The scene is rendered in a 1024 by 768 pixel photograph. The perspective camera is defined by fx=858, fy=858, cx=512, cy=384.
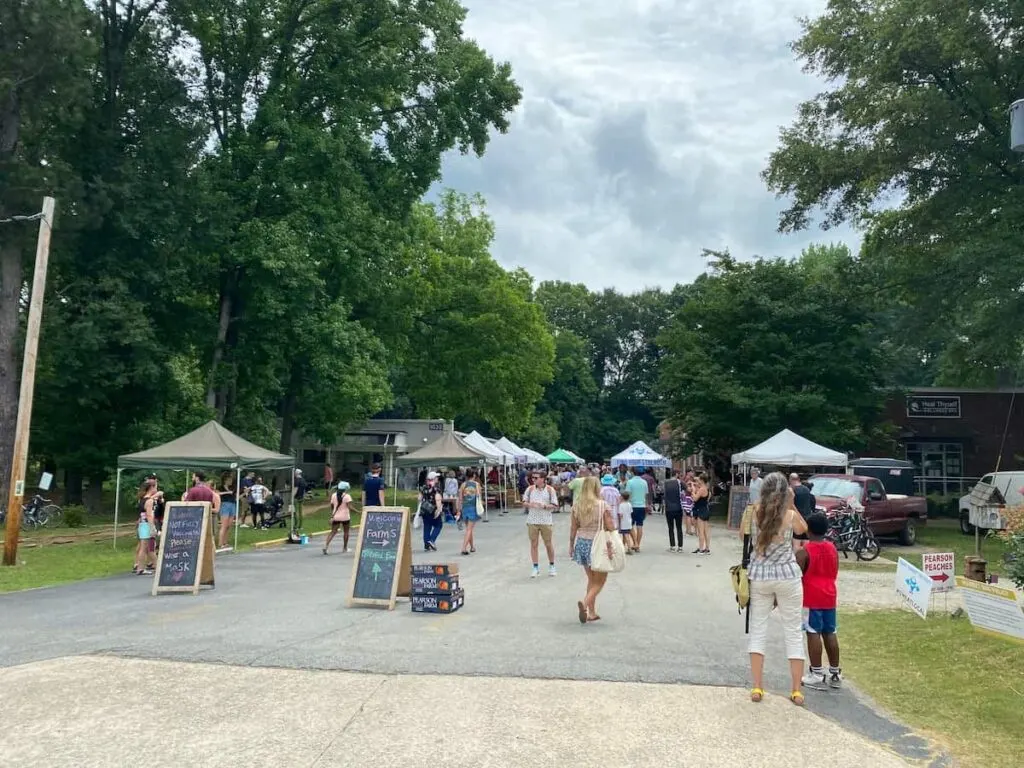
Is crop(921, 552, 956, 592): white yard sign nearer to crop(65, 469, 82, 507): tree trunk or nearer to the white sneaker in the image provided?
the white sneaker

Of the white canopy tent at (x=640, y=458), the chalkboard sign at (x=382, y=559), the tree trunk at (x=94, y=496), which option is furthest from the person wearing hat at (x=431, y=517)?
the white canopy tent at (x=640, y=458)

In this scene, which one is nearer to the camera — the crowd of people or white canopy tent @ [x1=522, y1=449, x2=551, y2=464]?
the crowd of people

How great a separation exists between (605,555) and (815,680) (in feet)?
8.67

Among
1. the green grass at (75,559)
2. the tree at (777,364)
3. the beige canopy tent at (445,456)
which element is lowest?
the green grass at (75,559)

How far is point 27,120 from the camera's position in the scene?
23.3 metres

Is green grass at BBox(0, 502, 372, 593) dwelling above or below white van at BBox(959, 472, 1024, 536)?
below

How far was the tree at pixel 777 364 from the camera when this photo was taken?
30.3 metres

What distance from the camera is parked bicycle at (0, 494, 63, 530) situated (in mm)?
24609

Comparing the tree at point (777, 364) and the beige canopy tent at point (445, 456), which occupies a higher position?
the tree at point (777, 364)

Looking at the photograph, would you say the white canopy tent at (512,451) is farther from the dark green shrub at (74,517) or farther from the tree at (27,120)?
the tree at (27,120)

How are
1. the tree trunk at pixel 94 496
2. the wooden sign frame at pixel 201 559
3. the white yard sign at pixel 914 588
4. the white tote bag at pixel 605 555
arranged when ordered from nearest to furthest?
1. the white tote bag at pixel 605 555
2. the white yard sign at pixel 914 588
3. the wooden sign frame at pixel 201 559
4. the tree trunk at pixel 94 496

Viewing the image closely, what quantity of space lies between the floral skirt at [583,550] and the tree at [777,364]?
21.4 metres

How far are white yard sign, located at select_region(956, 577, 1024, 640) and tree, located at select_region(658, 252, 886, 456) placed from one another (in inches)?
838

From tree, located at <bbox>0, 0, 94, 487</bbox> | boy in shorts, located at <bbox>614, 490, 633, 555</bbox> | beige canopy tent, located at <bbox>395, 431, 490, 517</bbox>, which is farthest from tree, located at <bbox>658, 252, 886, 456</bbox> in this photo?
tree, located at <bbox>0, 0, 94, 487</bbox>
